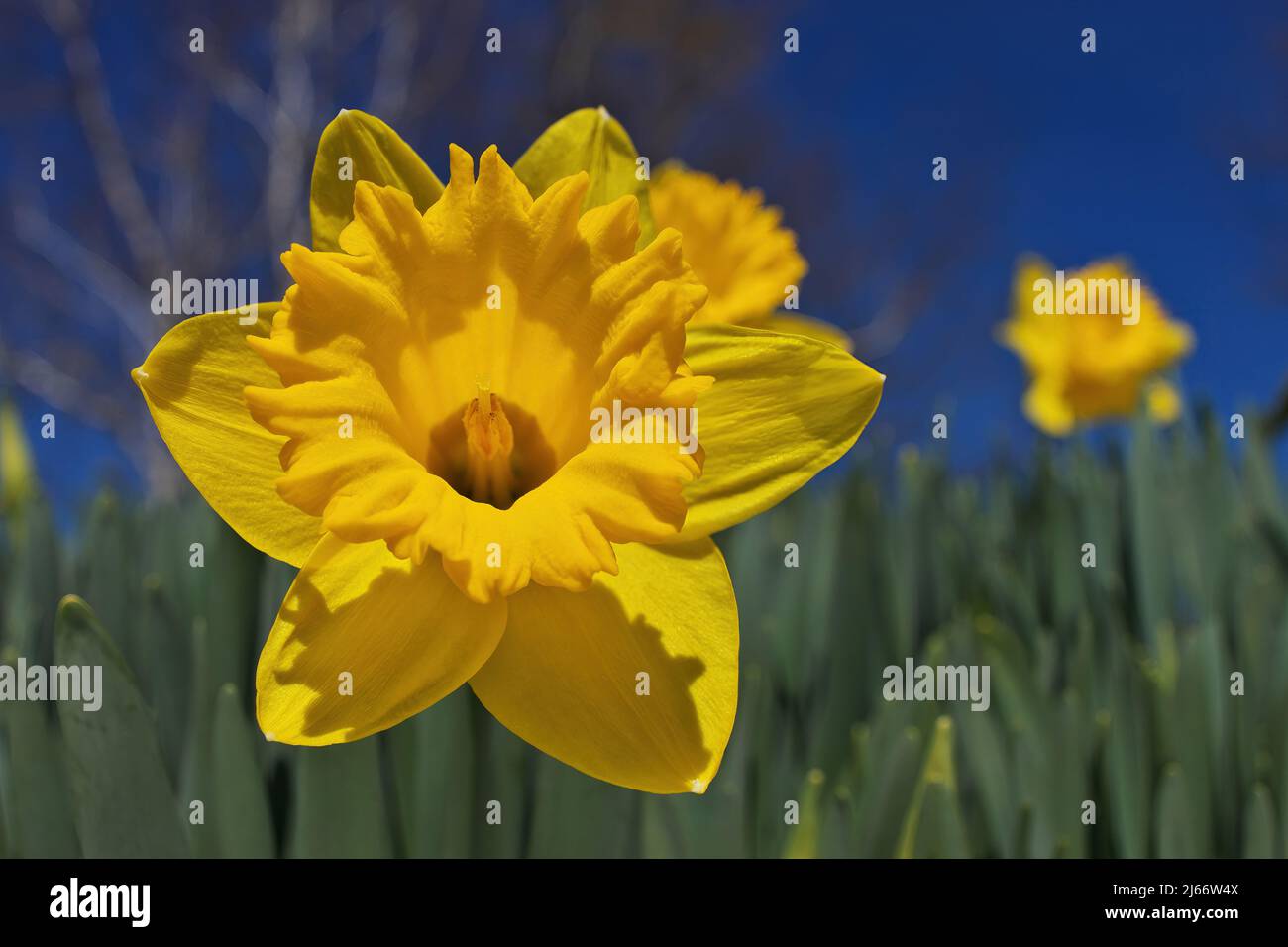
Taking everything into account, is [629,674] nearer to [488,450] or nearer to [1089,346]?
[488,450]

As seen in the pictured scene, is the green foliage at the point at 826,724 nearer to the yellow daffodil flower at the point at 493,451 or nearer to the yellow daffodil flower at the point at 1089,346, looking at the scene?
the yellow daffodil flower at the point at 493,451

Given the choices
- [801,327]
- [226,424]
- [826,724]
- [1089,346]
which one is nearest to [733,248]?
[801,327]

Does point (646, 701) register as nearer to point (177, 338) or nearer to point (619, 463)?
point (619, 463)

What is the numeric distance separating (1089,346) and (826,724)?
9.56ft

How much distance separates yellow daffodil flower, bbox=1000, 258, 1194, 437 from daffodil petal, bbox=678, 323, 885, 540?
301 cm

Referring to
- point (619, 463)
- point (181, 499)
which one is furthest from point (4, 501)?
point (619, 463)

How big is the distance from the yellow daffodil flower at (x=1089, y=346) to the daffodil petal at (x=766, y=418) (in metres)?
3.01

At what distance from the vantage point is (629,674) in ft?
1.87

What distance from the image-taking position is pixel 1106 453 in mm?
2387

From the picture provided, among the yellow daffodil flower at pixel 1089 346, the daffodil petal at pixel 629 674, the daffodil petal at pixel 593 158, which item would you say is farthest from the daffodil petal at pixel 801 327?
the yellow daffodil flower at pixel 1089 346

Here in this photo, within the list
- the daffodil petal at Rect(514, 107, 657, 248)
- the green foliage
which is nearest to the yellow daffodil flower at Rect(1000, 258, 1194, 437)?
the green foliage

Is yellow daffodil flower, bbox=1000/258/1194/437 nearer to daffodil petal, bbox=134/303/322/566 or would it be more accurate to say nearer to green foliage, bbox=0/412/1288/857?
green foliage, bbox=0/412/1288/857

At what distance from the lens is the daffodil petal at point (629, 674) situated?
21.7 inches

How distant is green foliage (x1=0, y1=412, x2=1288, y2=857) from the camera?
28.1 inches
